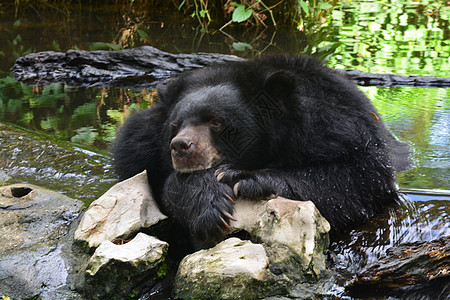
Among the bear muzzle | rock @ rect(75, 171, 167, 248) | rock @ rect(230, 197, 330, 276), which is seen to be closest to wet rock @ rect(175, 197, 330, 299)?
rock @ rect(230, 197, 330, 276)

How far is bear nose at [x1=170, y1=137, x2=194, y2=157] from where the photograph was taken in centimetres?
337

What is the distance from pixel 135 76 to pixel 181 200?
5.09 meters

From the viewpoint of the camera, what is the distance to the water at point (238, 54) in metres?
3.60

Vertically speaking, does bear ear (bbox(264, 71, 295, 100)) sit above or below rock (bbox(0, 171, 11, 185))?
above

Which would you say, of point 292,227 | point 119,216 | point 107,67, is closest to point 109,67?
point 107,67

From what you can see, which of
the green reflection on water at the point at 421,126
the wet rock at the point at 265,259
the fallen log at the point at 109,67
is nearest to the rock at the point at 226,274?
the wet rock at the point at 265,259

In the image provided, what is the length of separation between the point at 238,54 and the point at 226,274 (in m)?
6.71

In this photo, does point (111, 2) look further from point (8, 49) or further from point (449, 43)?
point (449, 43)

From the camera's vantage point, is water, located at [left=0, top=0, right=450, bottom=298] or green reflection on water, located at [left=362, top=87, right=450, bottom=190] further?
green reflection on water, located at [left=362, top=87, right=450, bottom=190]

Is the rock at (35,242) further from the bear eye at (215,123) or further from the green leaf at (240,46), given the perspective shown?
the green leaf at (240,46)

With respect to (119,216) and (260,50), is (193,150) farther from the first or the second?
(260,50)

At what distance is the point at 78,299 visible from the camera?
9.61 feet

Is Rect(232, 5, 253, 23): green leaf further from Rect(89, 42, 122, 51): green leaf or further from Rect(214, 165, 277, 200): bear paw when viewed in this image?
Rect(214, 165, 277, 200): bear paw

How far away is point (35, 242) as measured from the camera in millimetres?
3369
